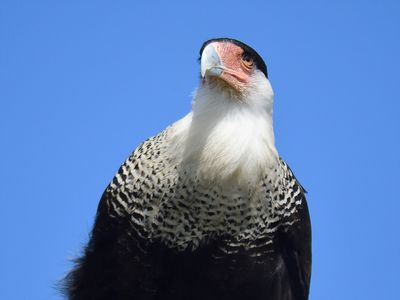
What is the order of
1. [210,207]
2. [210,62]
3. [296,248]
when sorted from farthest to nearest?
1. [296,248]
2. [210,207]
3. [210,62]

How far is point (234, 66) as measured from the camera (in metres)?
4.84

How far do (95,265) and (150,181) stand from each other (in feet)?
3.01

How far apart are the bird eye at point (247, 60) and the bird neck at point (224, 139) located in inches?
13.7

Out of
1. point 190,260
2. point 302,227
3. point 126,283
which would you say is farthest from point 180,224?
point 302,227

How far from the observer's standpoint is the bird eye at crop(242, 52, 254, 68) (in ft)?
16.3

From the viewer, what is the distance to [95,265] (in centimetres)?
539

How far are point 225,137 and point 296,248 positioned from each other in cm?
124

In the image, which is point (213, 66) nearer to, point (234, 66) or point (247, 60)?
point (234, 66)

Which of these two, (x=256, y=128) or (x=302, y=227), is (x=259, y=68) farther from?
(x=302, y=227)

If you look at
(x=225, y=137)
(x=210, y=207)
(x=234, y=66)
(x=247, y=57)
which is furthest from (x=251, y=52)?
(x=210, y=207)

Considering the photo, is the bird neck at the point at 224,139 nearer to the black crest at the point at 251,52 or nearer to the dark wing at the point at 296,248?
the black crest at the point at 251,52

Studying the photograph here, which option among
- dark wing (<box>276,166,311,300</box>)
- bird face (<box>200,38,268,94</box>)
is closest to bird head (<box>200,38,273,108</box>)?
bird face (<box>200,38,268,94</box>)

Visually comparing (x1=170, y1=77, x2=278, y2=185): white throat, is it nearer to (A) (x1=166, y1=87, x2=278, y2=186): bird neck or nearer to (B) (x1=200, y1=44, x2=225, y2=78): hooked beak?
(A) (x1=166, y1=87, x2=278, y2=186): bird neck

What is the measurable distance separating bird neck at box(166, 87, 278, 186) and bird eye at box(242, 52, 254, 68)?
35 centimetres
